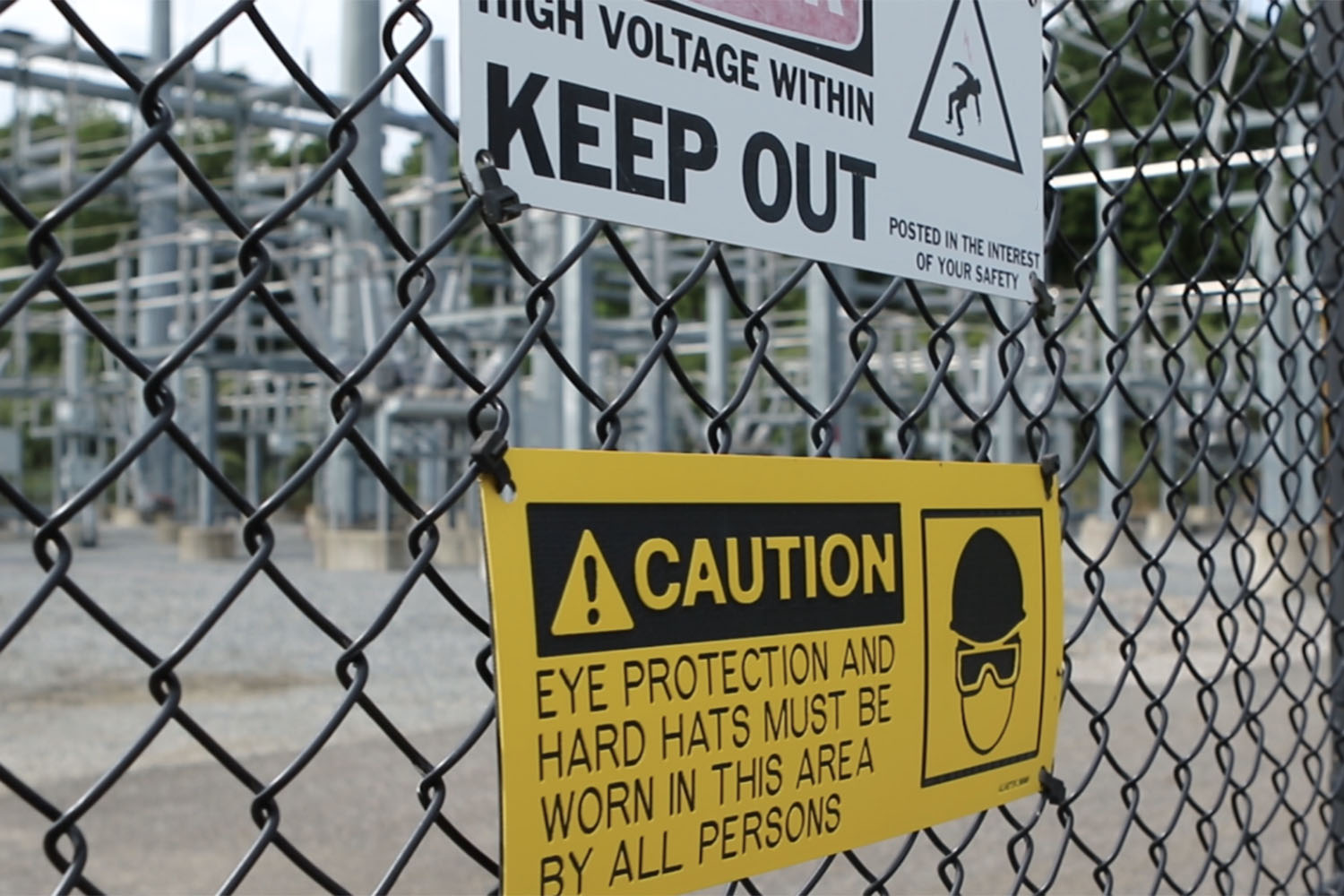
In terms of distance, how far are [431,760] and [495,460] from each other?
486 cm

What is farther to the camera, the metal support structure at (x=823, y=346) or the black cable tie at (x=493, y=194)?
the metal support structure at (x=823, y=346)

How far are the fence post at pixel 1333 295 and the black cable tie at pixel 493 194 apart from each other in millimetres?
1944

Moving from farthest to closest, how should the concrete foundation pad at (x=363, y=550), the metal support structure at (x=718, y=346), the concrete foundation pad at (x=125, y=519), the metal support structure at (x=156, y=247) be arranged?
1. the concrete foundation pad at (x=125, y=519)
2. the concrete foundation pad at (x=363, y=550)
3. the metal support structure at (x=718, y=346)
4. the metal support structure at (x=156, y=247)

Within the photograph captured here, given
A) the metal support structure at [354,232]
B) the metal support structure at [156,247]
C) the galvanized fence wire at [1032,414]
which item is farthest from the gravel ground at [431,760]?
the metal support structure at [354,232]

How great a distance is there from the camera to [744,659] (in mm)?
1401

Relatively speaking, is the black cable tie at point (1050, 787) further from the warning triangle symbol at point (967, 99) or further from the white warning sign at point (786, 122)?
the warning triangle symbol at point (967, 99)

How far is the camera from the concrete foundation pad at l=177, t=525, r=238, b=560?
18531 millimetres

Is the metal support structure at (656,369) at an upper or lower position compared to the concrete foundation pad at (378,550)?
upper

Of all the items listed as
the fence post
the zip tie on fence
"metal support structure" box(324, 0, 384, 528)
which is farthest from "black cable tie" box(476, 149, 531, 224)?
A: "metal support structure" box(324, 0, 384, 528)

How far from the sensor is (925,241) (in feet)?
5.47

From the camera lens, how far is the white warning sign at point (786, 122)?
126 centimetres

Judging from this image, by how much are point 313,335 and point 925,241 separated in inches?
513

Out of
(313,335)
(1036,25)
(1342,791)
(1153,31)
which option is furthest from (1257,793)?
(1153,31)

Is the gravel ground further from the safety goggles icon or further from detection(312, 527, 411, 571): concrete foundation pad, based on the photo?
detection(312, 527, 411, 571): concrete foundation pad
